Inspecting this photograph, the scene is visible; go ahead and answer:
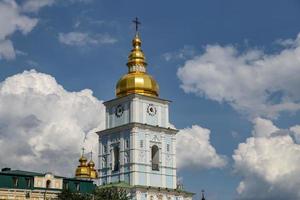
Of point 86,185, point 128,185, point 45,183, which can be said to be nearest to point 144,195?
point 128,185

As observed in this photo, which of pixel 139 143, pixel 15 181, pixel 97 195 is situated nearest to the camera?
pixel 97 195

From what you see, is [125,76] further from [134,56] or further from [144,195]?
[144,195]

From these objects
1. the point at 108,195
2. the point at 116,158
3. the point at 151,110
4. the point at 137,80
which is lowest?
the point at 108,195

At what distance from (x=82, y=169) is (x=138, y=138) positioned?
2035cm

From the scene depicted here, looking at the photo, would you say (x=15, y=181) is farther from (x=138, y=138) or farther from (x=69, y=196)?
(x=138, y=138)

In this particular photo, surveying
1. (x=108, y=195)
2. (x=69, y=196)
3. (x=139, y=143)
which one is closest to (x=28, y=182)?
(x=69, y=196)

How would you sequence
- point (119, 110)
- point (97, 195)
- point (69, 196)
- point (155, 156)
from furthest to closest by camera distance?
point (119, 110) → point (155, 156) → point (97, 195) → point (69, 196)

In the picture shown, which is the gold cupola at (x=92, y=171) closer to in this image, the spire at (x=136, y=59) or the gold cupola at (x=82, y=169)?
the gold cupola at (x=82, y=169)

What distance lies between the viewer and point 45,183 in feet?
282

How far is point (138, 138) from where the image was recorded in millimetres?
102812

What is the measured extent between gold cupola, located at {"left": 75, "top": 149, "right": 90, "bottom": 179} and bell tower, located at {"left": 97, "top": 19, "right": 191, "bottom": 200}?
12.0m

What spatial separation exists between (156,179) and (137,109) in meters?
9.68

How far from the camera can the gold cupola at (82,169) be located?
11882 centimetres

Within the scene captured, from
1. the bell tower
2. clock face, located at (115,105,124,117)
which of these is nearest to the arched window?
the bell tower
